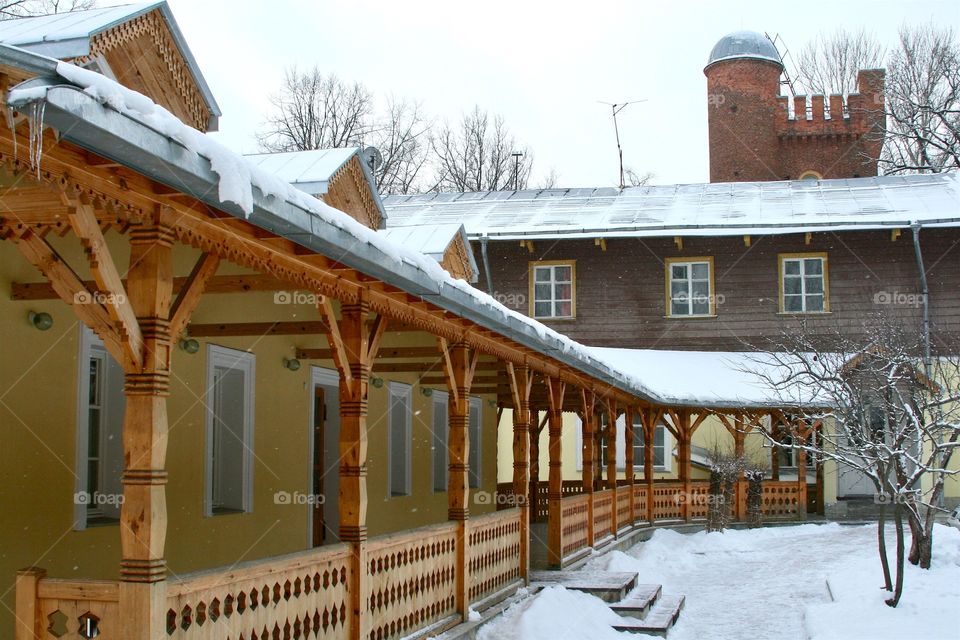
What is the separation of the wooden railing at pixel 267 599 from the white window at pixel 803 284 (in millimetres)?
19448

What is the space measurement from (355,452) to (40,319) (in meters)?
2.19

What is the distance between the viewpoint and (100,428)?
8102 mm

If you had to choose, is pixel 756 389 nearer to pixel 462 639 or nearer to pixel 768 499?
pixel 768 499

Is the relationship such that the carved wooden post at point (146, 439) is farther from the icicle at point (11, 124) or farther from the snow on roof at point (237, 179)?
the icicle at point (11, 124)

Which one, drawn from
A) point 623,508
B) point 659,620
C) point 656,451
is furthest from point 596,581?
point 656,451

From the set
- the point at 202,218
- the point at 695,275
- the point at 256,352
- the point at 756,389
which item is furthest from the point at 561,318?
the point at 202,218

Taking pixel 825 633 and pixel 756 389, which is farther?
pixel 756 389

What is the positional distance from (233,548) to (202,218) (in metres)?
5.17

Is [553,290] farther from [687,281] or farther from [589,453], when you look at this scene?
[589,453]

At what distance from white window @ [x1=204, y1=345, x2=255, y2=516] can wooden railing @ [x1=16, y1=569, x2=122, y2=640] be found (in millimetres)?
4868

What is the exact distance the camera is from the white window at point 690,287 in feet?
84.0

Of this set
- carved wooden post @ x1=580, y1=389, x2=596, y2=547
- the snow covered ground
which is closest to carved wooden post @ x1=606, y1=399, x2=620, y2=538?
the snow covered ground

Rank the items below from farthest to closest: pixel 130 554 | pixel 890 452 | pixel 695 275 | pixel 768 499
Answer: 1. pixel 695 275
2. pixel 768 499
3. pixel 890 452
4. pixel 130 554

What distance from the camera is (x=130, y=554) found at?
484 cm
